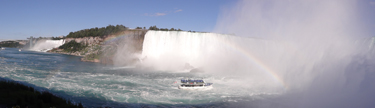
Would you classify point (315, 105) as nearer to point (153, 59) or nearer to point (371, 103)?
point (371, 103)

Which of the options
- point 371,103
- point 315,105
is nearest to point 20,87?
point 315,105

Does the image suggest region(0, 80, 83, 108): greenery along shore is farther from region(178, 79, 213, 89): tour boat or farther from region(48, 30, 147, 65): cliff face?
region(48, 30, 147, 65): cliff face

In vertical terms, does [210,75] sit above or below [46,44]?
below

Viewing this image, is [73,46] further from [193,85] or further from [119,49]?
[193,85]

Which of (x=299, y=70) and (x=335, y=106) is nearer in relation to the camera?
(x=335, y=106)

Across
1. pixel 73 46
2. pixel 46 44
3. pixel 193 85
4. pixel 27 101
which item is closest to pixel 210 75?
pixel 193 85

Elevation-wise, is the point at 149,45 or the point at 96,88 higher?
the point at 149,45

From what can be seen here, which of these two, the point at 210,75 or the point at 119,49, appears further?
the point at 119,49

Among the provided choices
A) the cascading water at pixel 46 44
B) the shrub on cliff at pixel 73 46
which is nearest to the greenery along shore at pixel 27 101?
the shrub on cliff at pixel 73 46
